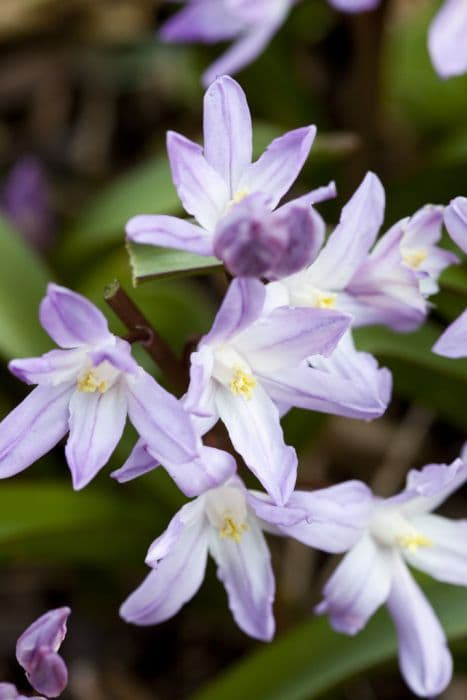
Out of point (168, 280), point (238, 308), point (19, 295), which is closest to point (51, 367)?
point (238, 308)

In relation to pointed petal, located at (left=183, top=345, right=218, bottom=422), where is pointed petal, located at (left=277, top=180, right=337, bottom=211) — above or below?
above

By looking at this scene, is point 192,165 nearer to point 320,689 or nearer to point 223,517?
point 223,517

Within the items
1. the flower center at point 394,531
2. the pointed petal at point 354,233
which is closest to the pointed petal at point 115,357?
the pointed petal at point 354,233

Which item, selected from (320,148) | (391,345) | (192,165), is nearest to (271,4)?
(320,148)

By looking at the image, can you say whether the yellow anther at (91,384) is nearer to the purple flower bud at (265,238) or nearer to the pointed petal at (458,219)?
the purple flower bud at (265,238)

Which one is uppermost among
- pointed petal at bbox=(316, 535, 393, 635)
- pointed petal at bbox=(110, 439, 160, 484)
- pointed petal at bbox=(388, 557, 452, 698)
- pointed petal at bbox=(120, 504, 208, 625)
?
pointed petal at bbox=(110, 439, 160, 484)

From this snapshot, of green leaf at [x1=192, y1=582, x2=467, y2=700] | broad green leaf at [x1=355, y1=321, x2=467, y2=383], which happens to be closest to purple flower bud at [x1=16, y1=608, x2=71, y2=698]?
green leaf at [x1=192, y1=582, x2=467, y2=700]

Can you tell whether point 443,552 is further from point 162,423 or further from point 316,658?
point 162,423

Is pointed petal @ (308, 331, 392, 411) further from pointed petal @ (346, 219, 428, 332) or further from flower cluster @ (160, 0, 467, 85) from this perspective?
flower cluster @ (160, 0, 467, 85)
